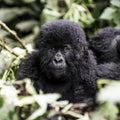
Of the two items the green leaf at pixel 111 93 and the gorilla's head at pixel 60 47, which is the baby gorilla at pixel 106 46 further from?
the green leaf at pixel 111 93

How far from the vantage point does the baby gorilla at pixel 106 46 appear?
296 cm

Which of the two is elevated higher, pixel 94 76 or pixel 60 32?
pixel 60 32

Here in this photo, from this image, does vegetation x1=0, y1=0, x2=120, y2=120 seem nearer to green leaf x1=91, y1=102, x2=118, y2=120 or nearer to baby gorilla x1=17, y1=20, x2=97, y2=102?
green leaf x1=91, y1=102, x2=118, y2=120

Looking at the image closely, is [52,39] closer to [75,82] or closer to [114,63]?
[75,82]

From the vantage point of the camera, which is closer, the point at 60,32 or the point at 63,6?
the point at 60,32

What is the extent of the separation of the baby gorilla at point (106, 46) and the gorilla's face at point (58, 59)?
46cm

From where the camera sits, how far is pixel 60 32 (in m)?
2.45

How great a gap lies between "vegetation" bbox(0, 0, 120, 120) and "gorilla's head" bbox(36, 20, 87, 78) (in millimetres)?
183

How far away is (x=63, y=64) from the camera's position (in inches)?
97.7

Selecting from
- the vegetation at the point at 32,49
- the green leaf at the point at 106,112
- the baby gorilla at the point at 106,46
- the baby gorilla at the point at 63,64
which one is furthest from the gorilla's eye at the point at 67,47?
the green leaf at the point at 106,112

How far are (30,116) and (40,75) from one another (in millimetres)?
1170

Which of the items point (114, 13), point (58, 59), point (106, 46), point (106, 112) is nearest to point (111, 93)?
point (106, 112)

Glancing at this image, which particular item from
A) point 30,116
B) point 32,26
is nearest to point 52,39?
point 30,116

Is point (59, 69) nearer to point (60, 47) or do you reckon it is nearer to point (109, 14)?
point (60, 47)
